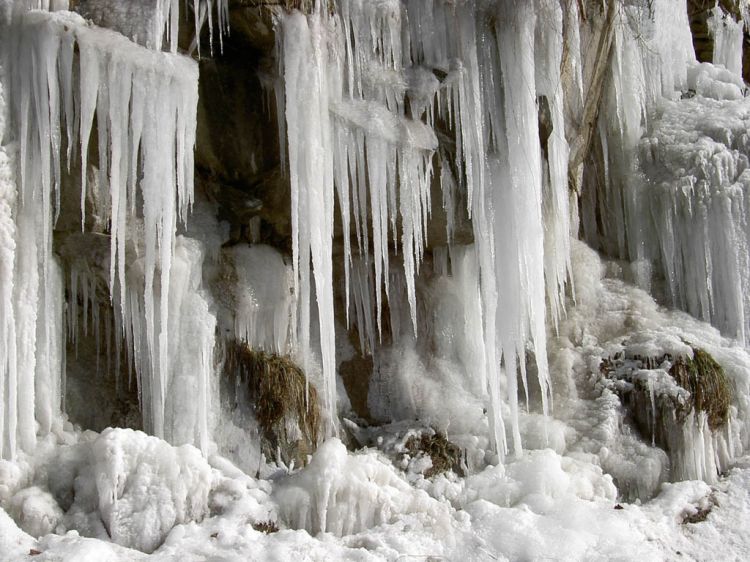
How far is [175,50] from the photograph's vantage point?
6.13m

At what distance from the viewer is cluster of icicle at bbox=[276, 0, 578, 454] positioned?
257 inches

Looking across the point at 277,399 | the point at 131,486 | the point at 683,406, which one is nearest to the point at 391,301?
the point at 277,399

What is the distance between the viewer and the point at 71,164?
622 cm

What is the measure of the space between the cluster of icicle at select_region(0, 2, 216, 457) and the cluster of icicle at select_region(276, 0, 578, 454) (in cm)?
88

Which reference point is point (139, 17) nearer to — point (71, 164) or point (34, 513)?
point (71, 164)

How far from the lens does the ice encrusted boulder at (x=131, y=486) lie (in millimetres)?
5402

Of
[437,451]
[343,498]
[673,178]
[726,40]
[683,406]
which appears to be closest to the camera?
[343,498]

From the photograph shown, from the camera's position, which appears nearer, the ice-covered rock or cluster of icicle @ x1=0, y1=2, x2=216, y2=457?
the ice-covered rock

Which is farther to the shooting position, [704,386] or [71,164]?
[704,386]

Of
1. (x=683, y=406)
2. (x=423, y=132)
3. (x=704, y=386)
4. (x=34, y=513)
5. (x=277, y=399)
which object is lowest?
(x=34, y=513)

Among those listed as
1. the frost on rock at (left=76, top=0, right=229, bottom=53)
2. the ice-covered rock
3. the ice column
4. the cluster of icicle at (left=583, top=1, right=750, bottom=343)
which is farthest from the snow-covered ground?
the frost on rock at (left=76, top=0, right=229, bottom=53)

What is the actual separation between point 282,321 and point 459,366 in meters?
1.68

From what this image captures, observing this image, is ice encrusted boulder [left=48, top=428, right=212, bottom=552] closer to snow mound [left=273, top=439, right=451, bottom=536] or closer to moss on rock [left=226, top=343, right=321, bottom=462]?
snow mound [left=273, top=439, right=451, bottom=536]

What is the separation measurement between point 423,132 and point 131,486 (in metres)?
3.29
